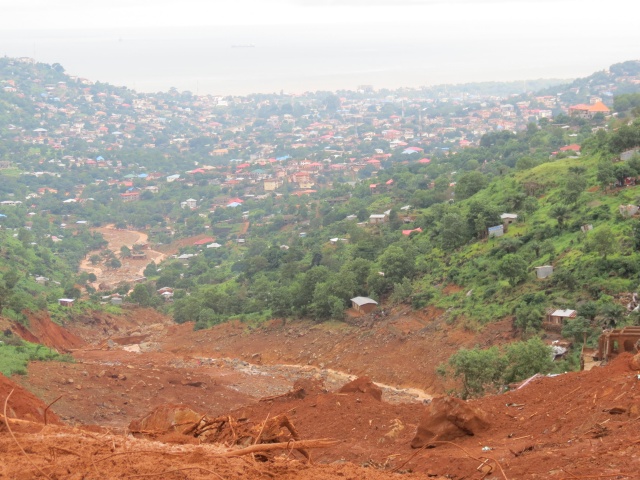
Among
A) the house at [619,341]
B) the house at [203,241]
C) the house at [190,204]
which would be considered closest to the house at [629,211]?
the house at [619,341]

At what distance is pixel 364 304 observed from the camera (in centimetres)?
2345

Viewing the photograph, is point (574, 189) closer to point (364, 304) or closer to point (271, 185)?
point (364, 304)

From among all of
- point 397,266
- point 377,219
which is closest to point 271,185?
point 377,219

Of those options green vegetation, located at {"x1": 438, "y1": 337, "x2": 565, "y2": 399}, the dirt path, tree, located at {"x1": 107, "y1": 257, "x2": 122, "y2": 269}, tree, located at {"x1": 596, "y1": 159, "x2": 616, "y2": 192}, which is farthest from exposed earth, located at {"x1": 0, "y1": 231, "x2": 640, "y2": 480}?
tree, located at {"x1": 107, "y1": 257, "x2": 122, "y2": 269}

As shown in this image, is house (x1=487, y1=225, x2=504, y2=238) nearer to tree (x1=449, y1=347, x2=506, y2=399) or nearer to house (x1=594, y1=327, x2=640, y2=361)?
tree (x1=449, y1=347, x2=506, y2=399)

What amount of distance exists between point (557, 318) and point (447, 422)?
33.8ft

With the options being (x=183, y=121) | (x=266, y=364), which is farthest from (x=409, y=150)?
(x=266, y=364)

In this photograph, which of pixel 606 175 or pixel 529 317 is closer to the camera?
pixel 529 317

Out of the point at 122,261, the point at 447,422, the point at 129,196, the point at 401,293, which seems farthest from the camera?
the point at 129,196

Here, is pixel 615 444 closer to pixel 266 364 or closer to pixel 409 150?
pixel 266 364

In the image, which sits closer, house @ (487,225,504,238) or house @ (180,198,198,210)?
house @ (487,225,504,238)

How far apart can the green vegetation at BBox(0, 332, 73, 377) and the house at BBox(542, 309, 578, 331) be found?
10.3 meters

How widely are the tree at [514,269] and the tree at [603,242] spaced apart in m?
1.66

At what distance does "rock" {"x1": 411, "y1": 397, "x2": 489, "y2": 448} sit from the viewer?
8.76 meters
